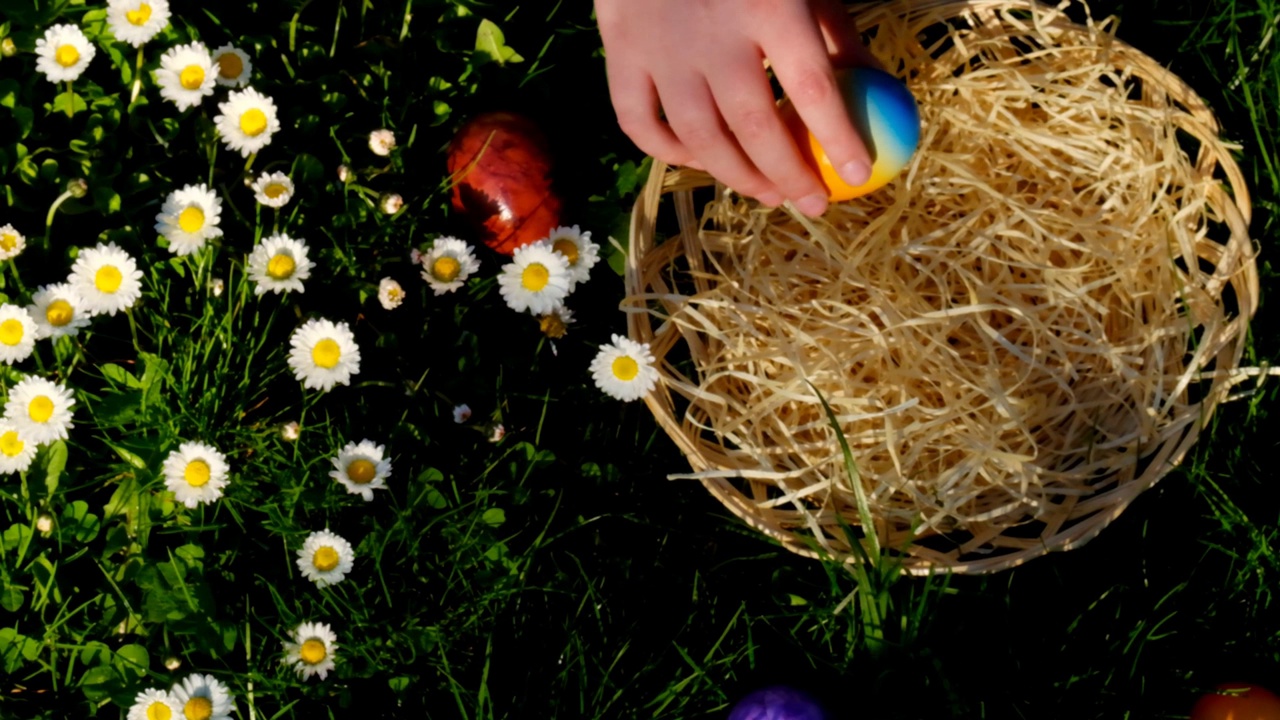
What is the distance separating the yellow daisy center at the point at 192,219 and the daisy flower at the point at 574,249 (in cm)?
50

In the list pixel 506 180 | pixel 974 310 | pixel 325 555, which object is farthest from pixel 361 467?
pixel 974 310

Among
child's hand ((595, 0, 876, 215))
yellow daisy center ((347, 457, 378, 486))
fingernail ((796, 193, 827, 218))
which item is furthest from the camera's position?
yellow daisy center ((347, 457, 378, 486))

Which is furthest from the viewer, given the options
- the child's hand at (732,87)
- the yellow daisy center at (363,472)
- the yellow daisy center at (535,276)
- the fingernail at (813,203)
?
the yellow daisy center at (535,276)

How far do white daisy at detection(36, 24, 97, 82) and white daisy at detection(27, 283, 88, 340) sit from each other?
35cm

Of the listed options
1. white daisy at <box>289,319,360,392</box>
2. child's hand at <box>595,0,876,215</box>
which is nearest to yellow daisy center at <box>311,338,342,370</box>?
white daisy at <box>289,319,360,392</box>

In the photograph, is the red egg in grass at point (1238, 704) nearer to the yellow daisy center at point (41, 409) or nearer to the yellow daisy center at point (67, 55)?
the yellow daisy center at point (41, 409)

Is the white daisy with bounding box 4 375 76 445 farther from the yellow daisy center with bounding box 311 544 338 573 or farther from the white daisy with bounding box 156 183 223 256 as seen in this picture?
the yellow daisy center with bounding box 311 544 338 573

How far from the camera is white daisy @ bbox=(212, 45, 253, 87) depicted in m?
1.73

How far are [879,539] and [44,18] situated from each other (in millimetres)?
1547

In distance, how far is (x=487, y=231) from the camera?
1.72 m

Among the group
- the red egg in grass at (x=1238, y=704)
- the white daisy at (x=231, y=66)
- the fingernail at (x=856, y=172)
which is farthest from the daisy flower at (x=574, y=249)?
the red egg in grass at (x=1238, y=704)

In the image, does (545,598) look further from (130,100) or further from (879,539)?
(130,100)

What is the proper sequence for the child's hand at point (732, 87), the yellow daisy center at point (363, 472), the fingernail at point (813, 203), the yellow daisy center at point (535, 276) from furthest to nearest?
the yellow daisy center at point (535, 276) → the yellow daisy center at point (363, 472) → the fingernail at point (813, 203) → the child's hand at point (732, 87)

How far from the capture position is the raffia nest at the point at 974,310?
5.21ft
